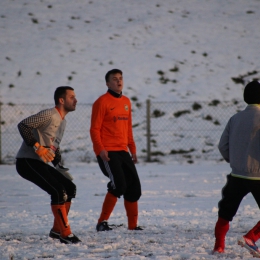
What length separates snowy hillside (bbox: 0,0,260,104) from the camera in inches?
733

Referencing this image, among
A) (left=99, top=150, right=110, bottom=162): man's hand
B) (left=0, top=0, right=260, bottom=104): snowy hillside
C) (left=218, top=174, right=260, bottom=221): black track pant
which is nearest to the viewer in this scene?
(left=218, top=174, right=260, bottom=221): black track pant

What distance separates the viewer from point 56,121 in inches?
222

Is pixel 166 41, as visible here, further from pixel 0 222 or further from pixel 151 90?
pixel 0 222

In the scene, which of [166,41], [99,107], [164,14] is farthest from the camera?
[164,14]

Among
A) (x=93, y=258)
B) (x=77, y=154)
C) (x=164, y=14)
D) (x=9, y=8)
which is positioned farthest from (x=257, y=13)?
(x=93, y=258)

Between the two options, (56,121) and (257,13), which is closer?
(56,121)

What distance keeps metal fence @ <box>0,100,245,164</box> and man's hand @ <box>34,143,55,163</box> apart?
8924 mm

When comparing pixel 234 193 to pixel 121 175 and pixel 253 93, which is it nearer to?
pixel 253 93

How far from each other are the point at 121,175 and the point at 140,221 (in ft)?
2.72

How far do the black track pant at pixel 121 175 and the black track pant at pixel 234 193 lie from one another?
172 cm

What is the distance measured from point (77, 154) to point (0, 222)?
830 centimetres

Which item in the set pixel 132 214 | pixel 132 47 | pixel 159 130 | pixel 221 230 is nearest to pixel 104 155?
pixel 132 214

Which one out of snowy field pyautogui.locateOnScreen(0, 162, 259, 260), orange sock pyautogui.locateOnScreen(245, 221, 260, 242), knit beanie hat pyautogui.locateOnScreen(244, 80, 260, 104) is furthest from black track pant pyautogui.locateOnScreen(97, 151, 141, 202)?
knit beanie hat pyautogui.locateOnScreen(244, 80, 260, 104)

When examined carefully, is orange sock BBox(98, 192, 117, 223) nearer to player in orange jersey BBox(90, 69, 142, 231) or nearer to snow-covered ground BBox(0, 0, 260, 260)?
player in orange jersey BBox(90, 69, 142, 231)
